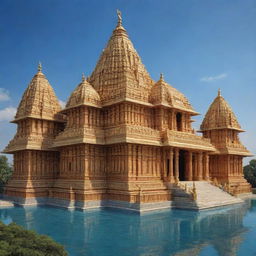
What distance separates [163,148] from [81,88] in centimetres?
918

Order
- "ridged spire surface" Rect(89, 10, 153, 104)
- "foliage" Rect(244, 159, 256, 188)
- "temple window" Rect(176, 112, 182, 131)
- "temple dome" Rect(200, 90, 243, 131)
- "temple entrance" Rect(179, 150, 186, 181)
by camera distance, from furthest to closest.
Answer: "foliage" Rect(244, 159, 256, 188), "temple dome" Rect(200, 90, 243, 131), "temple entrance" Rect(179, 150, 186, 181), "temple window" Rect(176, 112, 182, 131), "ridged spire surface" Rect(89, 10, 153, 104)

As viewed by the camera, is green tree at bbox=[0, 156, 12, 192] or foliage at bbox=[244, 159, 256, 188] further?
foliage at bbox=[244, 159, 256, 188]

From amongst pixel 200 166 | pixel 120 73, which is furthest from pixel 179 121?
pixel 120 73

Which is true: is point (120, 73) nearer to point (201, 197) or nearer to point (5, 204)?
point (201, 197)

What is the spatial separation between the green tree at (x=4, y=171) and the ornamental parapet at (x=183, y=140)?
21.0m

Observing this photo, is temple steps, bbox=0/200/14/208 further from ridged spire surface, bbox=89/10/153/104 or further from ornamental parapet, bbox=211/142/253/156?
ornamental parapet, bbox=211/142/253/156

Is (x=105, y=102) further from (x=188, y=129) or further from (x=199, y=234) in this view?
(x=199, y=234)

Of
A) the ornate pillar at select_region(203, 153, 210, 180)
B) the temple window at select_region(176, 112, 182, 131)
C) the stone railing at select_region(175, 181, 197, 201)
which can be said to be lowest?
the stone railing at select_region(175, 181, 197, 201)

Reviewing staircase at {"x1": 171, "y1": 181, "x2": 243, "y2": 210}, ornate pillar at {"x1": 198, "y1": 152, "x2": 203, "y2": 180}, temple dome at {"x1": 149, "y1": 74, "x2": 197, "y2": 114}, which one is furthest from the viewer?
ornate pillar at {"x1": 198, "y1": 152, "x2": 203, "y2": 180}

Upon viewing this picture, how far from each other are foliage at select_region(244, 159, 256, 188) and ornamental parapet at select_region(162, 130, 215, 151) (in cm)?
2034

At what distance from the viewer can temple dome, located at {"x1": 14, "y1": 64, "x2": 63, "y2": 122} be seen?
32031 millimetres

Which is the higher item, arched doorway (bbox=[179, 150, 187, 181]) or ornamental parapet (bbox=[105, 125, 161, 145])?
ornamental parapet (bbox=[105, 125, 161, 145])

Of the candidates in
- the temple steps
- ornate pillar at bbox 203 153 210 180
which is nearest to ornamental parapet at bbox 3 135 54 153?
the temple steps

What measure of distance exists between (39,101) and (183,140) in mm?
14915
